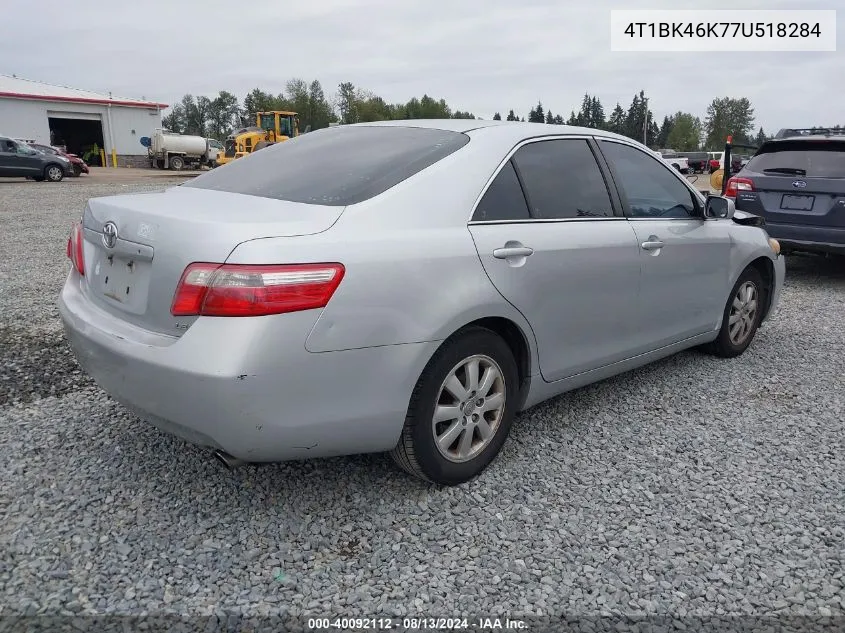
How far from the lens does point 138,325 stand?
2555 millimetres

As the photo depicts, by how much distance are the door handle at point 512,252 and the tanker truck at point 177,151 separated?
40018 millimetres

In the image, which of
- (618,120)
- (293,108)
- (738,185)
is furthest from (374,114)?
(738,185)

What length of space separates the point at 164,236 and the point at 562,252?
5.67 ft

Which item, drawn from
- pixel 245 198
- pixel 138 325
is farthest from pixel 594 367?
pixel 138 325

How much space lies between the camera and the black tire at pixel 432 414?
8.79ft

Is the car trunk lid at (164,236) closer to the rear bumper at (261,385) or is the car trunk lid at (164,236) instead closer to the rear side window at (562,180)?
the rear bumper at (261,385)

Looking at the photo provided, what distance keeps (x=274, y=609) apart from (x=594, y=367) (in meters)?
2.01

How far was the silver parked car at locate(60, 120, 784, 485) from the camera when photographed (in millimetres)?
2297

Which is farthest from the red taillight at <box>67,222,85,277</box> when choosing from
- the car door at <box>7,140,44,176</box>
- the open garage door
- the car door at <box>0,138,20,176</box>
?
the open garage door

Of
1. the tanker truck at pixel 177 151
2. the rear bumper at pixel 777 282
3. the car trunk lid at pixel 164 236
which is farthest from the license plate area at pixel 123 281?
the tanker truck at pixel 177 151

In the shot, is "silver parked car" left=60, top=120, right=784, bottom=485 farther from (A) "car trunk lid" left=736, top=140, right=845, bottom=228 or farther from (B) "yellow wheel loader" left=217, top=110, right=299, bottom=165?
(B) "yellow wheel loader" left=217, top=110, right=299, bottom=165

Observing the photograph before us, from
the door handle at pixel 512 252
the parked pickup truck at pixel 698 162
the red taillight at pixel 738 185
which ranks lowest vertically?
the door handle at pixel 512 252

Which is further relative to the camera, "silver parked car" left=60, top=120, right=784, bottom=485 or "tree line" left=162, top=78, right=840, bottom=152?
"tree line" left=162, top=78, right=840, bottom=152

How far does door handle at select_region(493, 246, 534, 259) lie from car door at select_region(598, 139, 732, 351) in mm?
960
